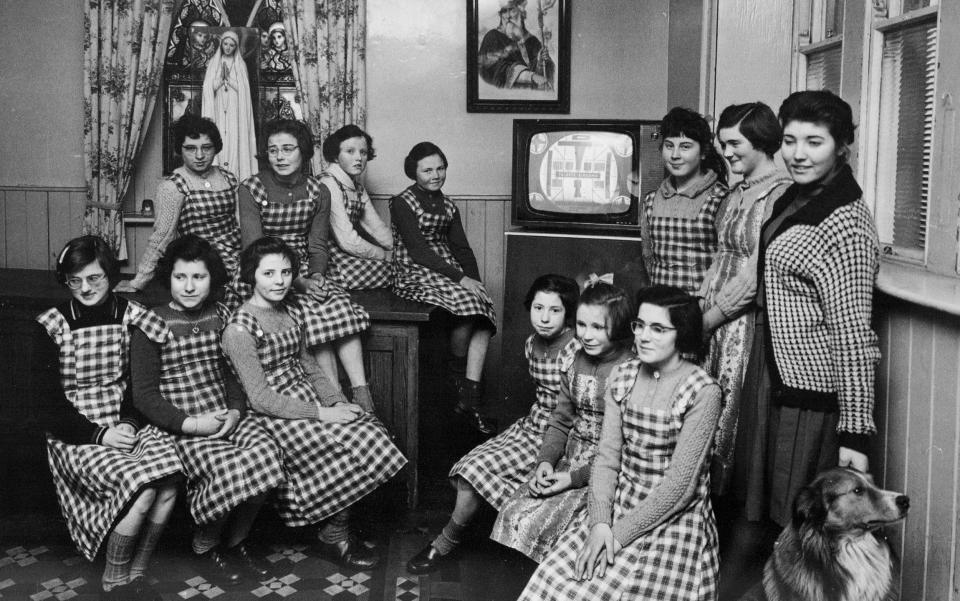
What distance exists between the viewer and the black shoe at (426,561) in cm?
282

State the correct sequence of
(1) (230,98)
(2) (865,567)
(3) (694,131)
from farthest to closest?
(1) (230,98) → (3) (694,131) → (2) (865,567)

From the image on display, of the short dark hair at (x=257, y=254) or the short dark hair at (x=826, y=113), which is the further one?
the short dark hair at (x=257, y=254)

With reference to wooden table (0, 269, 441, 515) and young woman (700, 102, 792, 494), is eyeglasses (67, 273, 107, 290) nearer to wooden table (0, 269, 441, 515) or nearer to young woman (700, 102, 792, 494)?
wooden table (0, 269, 441, 515)

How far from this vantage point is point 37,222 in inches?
190

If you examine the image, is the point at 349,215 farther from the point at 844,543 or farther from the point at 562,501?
the point at 844,543

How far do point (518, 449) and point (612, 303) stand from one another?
0.53m

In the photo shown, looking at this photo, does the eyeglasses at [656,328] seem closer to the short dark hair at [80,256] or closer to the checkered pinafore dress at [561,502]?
the checkered pinafore dress at [561,502]

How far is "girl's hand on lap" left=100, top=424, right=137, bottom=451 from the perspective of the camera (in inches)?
106

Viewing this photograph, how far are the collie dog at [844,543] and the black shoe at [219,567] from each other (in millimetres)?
1621

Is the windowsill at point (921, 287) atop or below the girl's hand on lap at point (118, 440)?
atop

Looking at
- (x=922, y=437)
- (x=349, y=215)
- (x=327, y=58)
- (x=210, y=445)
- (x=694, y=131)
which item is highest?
(x=327, y=58)

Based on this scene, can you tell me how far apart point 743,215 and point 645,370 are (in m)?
0.62

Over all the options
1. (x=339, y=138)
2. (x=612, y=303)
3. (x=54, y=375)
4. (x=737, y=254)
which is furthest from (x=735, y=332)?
(x=54, y=375)

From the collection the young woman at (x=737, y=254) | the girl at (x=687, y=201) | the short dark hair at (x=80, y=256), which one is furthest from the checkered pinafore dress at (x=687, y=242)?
the short dark hair at (x=80, y=256)
